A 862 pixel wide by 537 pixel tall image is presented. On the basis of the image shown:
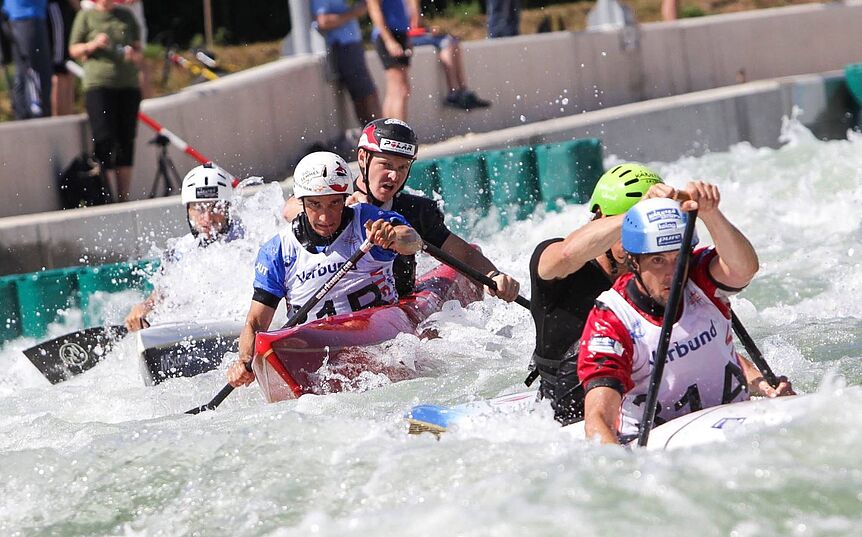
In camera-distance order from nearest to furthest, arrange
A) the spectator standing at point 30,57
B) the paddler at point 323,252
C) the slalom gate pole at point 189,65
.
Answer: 1. the paddler at point 323,252
2. the spectator standing at point 30,57
3. the slalom gate pole at point 189,65


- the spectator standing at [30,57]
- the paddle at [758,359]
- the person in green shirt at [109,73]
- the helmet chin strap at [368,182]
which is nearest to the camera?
the paddle at [758,359]

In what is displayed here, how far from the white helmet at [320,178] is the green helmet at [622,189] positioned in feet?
6.85

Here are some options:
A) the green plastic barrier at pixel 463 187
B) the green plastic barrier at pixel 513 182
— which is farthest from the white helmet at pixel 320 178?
the green plastic barrier at pixel 513 182

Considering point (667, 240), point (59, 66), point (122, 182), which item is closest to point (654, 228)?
point (667, 240)

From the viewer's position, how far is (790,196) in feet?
40.1

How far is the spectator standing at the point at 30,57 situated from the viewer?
429 inches

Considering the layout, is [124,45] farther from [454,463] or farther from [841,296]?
[454,463]

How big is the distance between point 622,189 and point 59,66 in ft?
23.6

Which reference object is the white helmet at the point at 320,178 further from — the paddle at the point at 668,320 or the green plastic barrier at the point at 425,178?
the green plastic barrier at the point at 425,178

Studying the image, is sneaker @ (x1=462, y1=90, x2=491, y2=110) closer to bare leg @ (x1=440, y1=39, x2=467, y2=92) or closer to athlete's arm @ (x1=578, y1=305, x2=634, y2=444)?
bare leg @ (x1=440, y1=39, x2=467, y2=92)

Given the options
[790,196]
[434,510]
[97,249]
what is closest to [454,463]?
[434,510]

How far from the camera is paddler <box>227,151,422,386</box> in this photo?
24.0 feet

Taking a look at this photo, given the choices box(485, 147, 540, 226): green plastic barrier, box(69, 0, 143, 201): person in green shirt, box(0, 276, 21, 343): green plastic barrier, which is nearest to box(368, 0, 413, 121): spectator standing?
box(485, 147, 540, 226): green plastic barrier

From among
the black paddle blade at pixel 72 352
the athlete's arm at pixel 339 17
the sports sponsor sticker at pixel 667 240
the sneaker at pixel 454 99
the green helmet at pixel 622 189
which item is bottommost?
the black paddle blade at pixel 72 352
